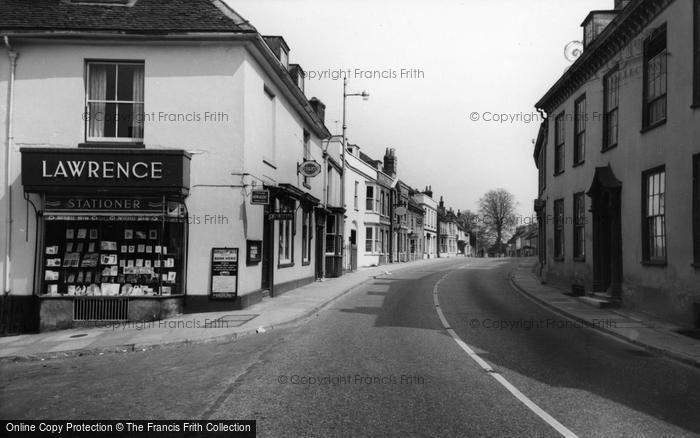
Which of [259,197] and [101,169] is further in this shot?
[259,197]

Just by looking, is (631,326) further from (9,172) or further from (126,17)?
(9,172)

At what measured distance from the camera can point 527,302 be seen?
17.4 meters

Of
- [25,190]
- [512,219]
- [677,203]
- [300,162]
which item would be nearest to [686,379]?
[677,203]

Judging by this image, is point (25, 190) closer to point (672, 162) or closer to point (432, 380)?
point (432, 380)

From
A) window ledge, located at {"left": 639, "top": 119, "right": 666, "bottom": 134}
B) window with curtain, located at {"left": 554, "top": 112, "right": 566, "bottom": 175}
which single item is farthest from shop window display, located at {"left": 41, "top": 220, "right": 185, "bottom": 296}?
window with curtain, located at {"left": 554, "top": 112, "right": 566, "bottom": 175}

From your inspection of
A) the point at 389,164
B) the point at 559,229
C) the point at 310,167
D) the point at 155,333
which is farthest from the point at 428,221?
the point at 155,333

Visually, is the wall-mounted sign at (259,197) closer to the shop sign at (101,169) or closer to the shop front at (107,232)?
the shop front at (107,232)

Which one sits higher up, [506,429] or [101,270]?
[101,270]

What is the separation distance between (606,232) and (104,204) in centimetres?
1439

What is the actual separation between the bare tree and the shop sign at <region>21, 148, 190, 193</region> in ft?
293

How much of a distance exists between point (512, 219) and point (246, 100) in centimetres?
8822

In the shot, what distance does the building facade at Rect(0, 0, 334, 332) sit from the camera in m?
13.1

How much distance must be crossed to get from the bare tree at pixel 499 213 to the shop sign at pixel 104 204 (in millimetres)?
89197

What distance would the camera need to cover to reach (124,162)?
13023 mm
